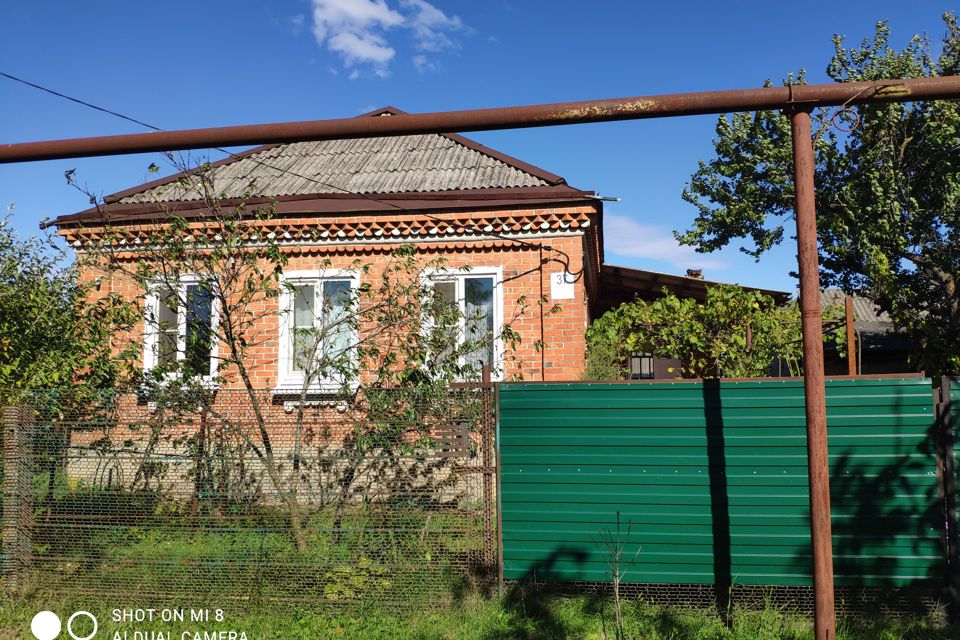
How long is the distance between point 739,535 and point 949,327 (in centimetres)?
1324

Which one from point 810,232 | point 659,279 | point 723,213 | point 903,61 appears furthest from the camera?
point 723,213

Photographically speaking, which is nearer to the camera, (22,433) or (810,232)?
(810,232)

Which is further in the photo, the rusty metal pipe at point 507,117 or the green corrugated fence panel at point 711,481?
the green corrugated fence panel at point 711,481

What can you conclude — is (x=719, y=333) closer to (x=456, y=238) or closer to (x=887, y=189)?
(x=456, y=238)

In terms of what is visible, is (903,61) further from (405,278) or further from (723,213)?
(405,278)

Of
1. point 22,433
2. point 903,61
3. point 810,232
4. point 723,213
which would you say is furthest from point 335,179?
point 903,61

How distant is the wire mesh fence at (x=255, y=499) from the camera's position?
5516 mm

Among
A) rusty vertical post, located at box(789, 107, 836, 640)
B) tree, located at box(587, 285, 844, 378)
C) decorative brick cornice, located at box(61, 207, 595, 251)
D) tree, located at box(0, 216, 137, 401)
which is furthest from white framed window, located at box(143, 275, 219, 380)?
tree, located at box(587, 285, 844, 378)

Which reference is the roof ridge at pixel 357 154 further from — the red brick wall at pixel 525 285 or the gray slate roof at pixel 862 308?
the gray slate roof at pixel 862 308

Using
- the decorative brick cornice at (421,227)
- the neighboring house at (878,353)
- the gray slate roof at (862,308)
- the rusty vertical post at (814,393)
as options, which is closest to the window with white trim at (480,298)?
the decorative brick cornice at (421,227)

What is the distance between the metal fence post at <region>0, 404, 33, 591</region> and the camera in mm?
5789

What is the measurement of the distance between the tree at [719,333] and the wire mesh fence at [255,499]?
359 cm

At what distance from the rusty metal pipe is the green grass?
3693 mm

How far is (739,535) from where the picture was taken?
5375 millimetres
